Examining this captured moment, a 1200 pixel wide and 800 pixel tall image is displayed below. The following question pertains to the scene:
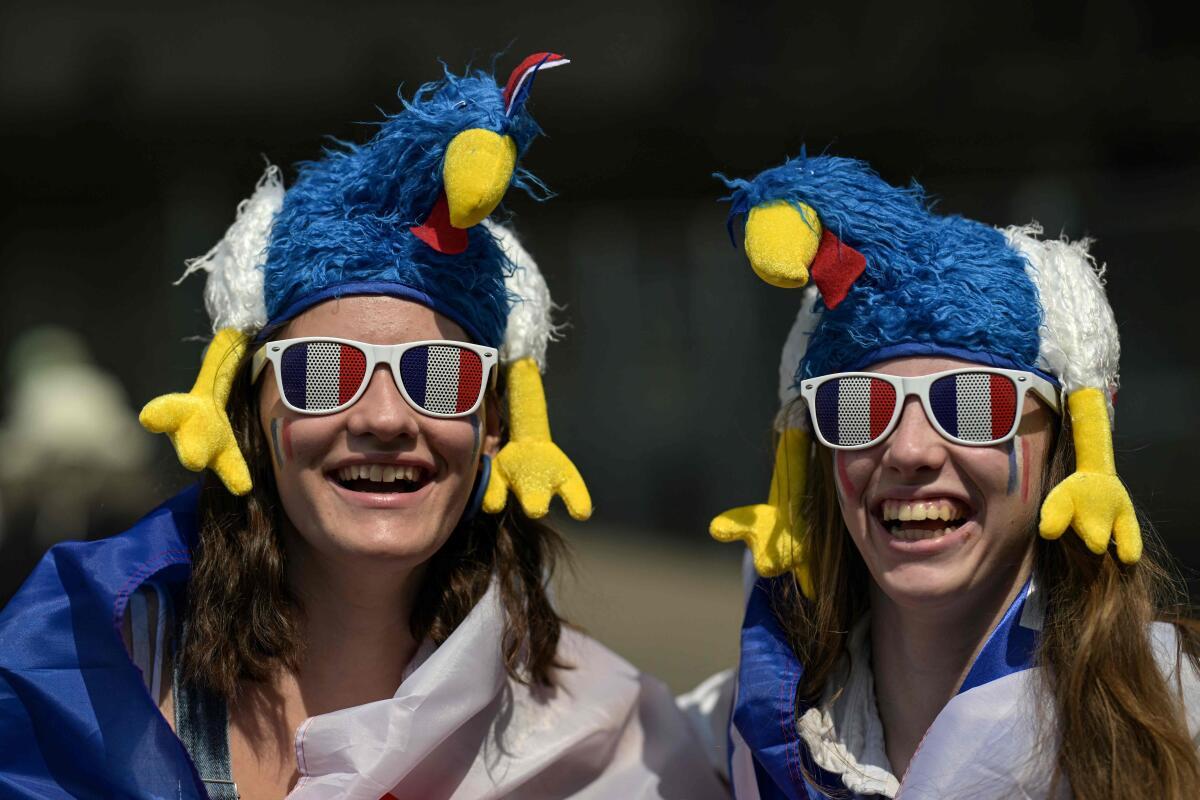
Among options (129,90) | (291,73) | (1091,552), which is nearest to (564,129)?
(291,73)

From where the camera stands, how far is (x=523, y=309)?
2.76 m

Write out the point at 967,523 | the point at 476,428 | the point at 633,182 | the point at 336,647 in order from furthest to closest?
the point at 633,182, the point at 336,647, the point at 476,428, the point at 967,523

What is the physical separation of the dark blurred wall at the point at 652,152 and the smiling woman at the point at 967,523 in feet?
12.6

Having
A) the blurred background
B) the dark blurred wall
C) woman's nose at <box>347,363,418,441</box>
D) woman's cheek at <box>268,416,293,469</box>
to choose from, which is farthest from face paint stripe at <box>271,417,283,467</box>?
the dark blurred wall

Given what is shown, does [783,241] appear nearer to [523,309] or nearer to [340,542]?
[523,309]

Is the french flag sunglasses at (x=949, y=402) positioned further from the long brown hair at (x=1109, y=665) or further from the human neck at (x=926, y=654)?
the human neck at (x=926, y=654)

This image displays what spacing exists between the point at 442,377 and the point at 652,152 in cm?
569

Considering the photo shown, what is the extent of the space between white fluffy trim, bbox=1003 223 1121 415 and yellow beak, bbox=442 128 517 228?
996 mm

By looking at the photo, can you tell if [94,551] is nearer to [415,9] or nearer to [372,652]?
[372,652]

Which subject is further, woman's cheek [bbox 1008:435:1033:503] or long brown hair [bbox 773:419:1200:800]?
woman's cheek [bbox 1008:435:1033:503]

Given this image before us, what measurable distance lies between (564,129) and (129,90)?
8.41 feet

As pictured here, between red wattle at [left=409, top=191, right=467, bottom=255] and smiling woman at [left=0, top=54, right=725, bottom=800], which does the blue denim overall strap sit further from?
red wattle at [left=409, top=191, right=467, bottom=255]

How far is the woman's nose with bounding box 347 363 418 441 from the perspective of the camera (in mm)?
2428

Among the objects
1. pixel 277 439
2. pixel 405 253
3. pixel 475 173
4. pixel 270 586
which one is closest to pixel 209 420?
pixel 277 439
